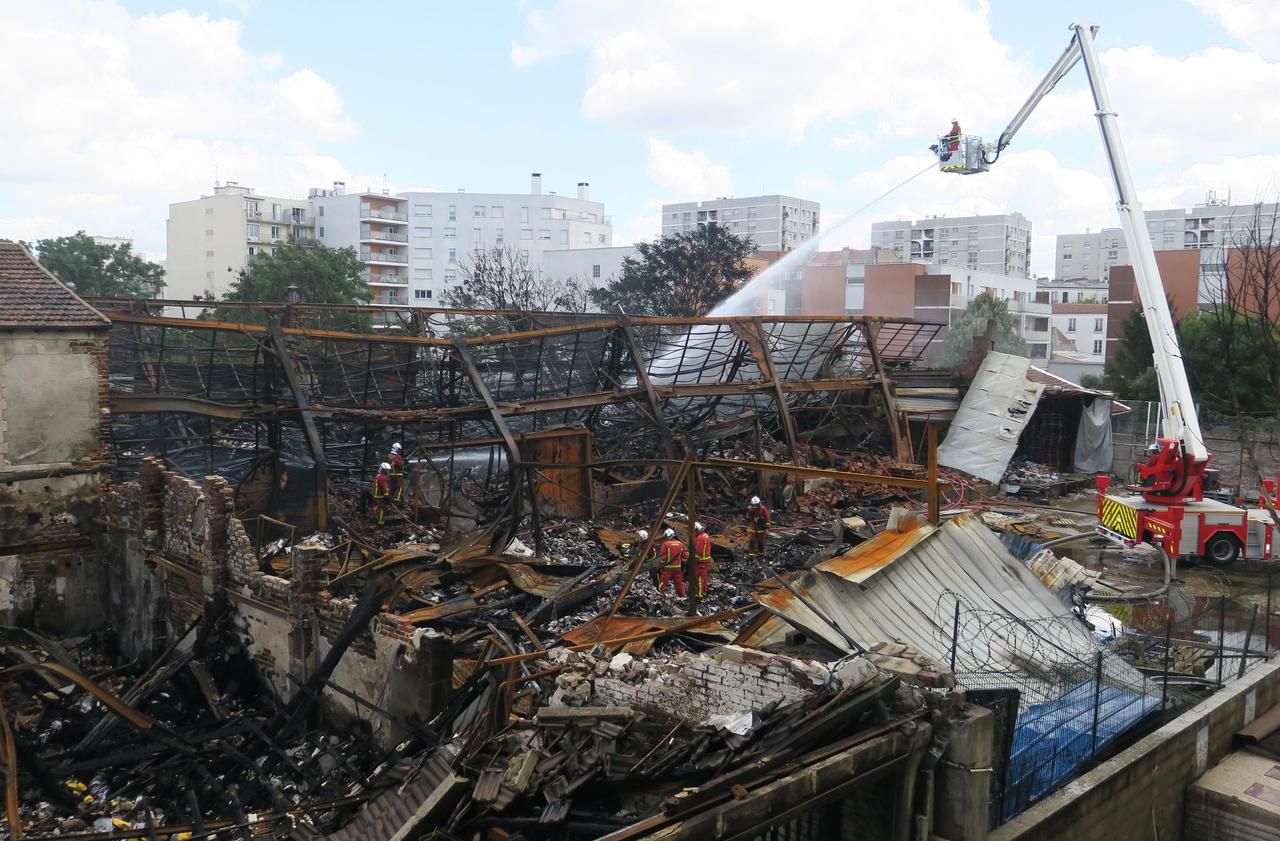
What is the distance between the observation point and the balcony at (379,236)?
6925 centimetres

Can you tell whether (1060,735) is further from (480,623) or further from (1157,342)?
(1157,342)

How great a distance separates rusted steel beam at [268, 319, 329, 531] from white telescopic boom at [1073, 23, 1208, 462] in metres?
14.3

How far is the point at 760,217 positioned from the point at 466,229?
32104mm

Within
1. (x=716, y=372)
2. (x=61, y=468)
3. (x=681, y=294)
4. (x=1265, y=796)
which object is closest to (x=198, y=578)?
(x=61, y=468)

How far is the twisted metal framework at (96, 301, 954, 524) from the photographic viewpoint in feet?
55.1

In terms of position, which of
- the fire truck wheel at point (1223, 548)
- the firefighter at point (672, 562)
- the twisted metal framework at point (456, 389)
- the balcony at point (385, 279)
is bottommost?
the fire truck wheel at point (1223, 548)

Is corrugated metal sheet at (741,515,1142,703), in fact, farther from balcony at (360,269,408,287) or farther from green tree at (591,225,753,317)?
balcony at (360,269,408,287)

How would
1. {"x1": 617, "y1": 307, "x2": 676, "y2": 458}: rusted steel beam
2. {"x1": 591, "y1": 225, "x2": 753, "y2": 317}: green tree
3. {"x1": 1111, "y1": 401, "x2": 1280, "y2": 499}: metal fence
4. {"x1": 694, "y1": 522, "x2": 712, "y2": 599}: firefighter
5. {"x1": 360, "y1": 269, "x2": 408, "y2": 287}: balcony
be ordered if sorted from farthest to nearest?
{"x1": 360, "y1": 269, "x2": 408, "y2": 287}: balcony, {"x1": 591, "y1": 225, "x2": 753, "y2": 317}: green tree, {"x1": 1111, "y1": 401, "x2": 1280, "y2": 499}: metal fence, {"x1": 617, "y1": 307, "x2": 676, "y2": 458}: rusted steel beam, {"x1": 694, "y1": 522, "x2": 712, "y2": 599}: firefighter

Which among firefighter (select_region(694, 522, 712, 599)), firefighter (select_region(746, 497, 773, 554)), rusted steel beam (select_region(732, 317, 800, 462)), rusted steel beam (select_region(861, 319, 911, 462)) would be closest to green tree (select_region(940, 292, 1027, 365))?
rusted steel beam (select_region(861, 319, 911, 462))

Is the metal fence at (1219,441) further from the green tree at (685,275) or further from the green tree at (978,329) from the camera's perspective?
the green tree at (978,329)

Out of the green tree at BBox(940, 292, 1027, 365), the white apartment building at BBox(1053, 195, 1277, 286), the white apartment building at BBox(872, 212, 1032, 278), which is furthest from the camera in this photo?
the white apartment building at BBox(872, 212, 1032, 278)

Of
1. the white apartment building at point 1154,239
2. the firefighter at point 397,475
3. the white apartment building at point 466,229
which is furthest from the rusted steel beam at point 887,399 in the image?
the white apartment building at point 1154,239

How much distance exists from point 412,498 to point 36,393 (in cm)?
582

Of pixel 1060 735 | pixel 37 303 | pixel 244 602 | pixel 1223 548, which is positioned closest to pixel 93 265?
pixel 37 303
